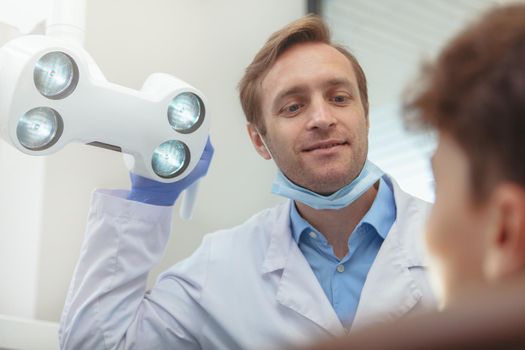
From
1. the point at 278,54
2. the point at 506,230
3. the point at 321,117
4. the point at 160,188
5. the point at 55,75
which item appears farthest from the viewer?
the point at 278,54

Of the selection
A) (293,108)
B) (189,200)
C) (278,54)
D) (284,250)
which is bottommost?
(284,250)

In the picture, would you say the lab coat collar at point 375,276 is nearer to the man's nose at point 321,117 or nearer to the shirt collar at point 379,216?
the shirt collar at point 379,216

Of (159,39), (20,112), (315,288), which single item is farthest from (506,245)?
(159,39)

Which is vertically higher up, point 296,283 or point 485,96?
point 485,96

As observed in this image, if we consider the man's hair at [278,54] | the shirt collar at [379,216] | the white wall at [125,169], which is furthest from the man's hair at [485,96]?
the man's hair at [278,54]

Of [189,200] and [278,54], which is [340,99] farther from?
[189,200]

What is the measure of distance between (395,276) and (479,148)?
1212 mm

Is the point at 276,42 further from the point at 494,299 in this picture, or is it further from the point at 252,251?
the point at 494,299

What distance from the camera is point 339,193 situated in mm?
1711

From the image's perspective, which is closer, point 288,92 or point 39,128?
point 39,128

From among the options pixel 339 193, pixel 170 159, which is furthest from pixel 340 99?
pixel 170 159

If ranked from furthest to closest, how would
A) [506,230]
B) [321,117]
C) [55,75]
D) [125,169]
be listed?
[125,169] < [321,117] < [55,75] < [506,230]

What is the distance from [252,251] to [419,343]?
1489 mm

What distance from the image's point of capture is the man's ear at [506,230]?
15.9 inches
